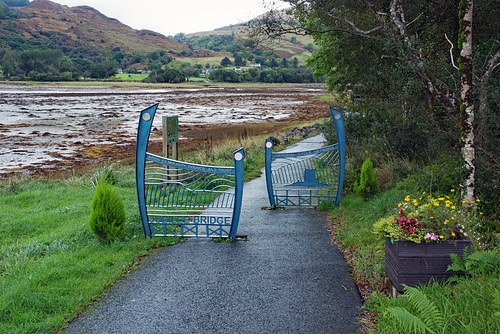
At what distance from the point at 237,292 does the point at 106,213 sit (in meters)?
2.83

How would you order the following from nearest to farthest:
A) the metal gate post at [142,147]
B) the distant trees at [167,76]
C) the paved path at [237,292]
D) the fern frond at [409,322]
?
the fern frond at [409,322]
the paved path at [237,292]
the metal gate post at [142,147]
the distant trees at [167,76]

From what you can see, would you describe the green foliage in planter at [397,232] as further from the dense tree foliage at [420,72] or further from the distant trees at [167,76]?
the distant trees at [167,76]

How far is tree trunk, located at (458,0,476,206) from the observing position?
631cm

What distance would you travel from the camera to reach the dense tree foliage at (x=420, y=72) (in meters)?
→ 7.04

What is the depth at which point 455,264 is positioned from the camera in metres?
4.55

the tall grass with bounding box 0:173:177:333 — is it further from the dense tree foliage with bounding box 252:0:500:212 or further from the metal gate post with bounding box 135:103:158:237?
the dense tree foliage with bounding box 252:0:500:212

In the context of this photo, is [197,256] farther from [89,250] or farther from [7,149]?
[7,149]

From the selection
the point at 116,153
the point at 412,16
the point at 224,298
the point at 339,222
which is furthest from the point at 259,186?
the point at 116,153

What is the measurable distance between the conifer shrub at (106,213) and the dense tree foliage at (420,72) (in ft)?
17.9

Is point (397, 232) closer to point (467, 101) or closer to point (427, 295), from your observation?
point (427, 295)

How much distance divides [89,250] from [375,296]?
4.40m

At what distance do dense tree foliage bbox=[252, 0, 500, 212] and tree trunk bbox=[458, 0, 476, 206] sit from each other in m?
0.02

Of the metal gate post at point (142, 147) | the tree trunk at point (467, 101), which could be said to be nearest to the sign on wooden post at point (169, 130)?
the metal gate post at point (142, 147)

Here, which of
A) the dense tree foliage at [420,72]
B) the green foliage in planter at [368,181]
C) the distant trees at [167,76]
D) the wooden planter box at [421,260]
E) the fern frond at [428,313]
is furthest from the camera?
the distant trees at [167,76]
